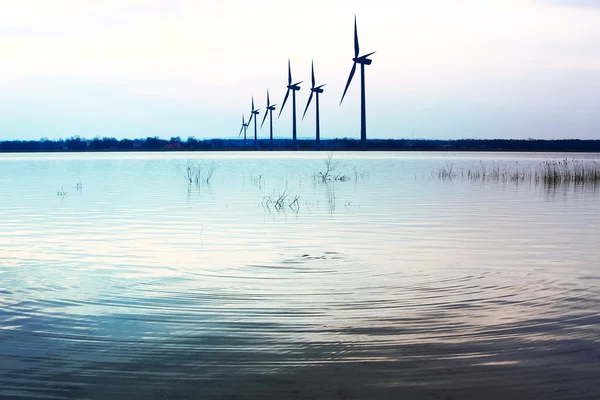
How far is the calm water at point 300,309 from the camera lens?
19.2ft

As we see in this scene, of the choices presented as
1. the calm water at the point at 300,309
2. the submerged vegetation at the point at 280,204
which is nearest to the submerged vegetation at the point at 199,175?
the submerged vegetation at the point at 280,204

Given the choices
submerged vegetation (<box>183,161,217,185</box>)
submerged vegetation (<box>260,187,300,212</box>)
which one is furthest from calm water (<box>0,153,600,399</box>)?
submerged vegetation (<box>183,161,217,185</box>)

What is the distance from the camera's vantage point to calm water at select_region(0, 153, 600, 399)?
5859 millimetres

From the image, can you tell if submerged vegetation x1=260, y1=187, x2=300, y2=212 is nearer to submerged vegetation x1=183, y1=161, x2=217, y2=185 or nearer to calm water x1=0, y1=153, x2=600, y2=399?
calm water x1=0, y1=153, x2=600, y2=399

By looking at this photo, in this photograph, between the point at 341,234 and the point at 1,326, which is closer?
the point at 1,326

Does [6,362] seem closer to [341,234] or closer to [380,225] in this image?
[341,234]

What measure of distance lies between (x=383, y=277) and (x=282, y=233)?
20.9ft

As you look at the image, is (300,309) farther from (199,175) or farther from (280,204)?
(199,175)

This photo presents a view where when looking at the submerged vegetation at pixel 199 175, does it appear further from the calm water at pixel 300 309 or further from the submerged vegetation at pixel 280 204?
the calm water at pixel 300 309

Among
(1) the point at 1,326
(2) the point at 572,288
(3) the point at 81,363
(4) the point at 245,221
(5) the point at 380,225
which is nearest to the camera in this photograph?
(3) the point at 81,363

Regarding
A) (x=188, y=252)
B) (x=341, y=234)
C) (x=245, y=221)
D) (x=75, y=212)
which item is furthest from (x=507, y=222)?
(x=75, y=212)

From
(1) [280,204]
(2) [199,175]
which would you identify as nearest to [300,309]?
(1) [280,204]

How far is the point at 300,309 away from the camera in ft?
27.7

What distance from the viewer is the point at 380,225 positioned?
18.4 m
